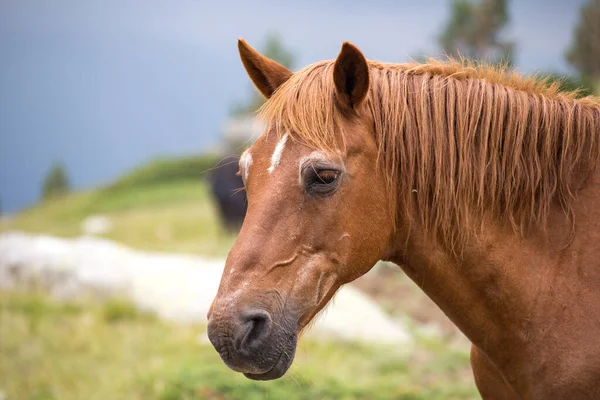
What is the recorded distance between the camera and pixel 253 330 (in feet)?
6.87

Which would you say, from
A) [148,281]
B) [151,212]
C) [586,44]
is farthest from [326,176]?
[151,212]

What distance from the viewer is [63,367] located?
600cm

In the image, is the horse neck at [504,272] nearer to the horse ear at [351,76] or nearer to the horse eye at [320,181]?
the horse eye at [320,181]

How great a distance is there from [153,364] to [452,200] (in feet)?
14.3

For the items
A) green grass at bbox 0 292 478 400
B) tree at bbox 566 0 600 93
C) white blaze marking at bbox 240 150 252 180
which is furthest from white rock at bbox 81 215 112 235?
white blaze marking at bbox 240 150 252 180

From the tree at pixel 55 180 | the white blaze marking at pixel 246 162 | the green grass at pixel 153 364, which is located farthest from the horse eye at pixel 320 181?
the tree at pixel 55 180

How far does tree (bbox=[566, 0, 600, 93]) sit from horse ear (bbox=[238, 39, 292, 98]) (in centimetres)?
827

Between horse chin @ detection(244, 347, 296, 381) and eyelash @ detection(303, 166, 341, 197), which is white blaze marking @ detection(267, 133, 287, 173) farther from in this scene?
horse chin @ detection(244, 347, 296, 381)

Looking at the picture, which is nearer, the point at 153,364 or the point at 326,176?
the point at 326,176

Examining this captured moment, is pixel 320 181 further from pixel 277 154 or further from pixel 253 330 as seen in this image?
pixel 253 330

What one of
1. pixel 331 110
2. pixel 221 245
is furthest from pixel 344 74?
pixel 221 245

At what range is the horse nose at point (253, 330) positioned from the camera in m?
2.06

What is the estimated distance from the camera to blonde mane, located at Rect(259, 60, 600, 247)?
238cm

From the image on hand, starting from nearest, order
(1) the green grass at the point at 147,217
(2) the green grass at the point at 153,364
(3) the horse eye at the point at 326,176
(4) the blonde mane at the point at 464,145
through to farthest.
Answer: (3) the horse eye at the point at 326,176 → (4) the blonde mane at the point at 464,145 → (2) the green grass at the point at 153,364 → (1) the green grass at the point at 147,217
